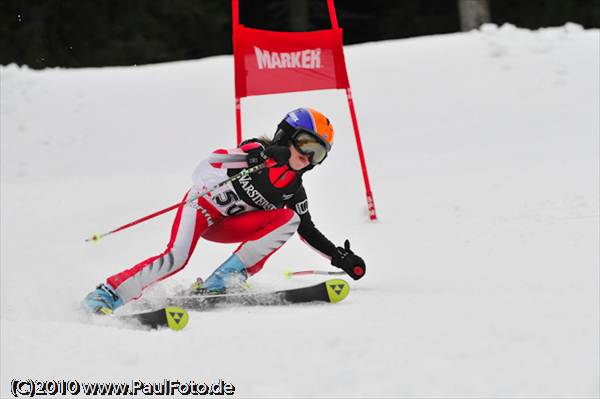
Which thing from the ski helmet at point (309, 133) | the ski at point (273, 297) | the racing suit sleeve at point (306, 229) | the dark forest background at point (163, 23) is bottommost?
the ski at point (273, 297)

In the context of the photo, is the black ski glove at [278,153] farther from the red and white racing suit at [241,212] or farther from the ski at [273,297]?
the ski at [273,297]

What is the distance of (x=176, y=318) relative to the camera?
3.71 metres

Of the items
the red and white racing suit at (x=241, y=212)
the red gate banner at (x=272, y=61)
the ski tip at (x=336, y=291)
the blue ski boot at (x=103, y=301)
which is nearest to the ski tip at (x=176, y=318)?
the blue ski boot at (x=103, y=301)

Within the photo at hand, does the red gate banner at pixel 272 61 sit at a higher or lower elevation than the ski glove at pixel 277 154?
higher

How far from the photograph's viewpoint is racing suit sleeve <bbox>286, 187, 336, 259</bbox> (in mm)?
4930

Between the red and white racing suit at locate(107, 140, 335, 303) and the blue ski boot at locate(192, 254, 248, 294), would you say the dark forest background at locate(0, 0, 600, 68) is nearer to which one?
the red and white racing suit at locate(107, 140, 335, 303)

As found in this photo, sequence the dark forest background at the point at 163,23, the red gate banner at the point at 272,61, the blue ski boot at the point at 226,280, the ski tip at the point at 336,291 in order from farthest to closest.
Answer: the dark forest background at the point at 163,23 < the red gate banner at the point at 272,61 < the blue ski boot at the point at 226,280 < the ski tip at the point at 336,291

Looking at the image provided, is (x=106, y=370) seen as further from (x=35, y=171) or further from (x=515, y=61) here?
(x=515, y=61)

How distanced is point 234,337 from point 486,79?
7376mm

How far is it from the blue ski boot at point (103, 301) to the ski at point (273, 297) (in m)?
0.33

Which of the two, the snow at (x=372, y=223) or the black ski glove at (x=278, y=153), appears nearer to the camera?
the snow at (x=372, y=223)

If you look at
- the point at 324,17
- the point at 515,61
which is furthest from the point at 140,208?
the point at 324,17

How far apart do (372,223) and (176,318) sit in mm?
3862

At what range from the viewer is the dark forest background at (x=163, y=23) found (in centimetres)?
1827
